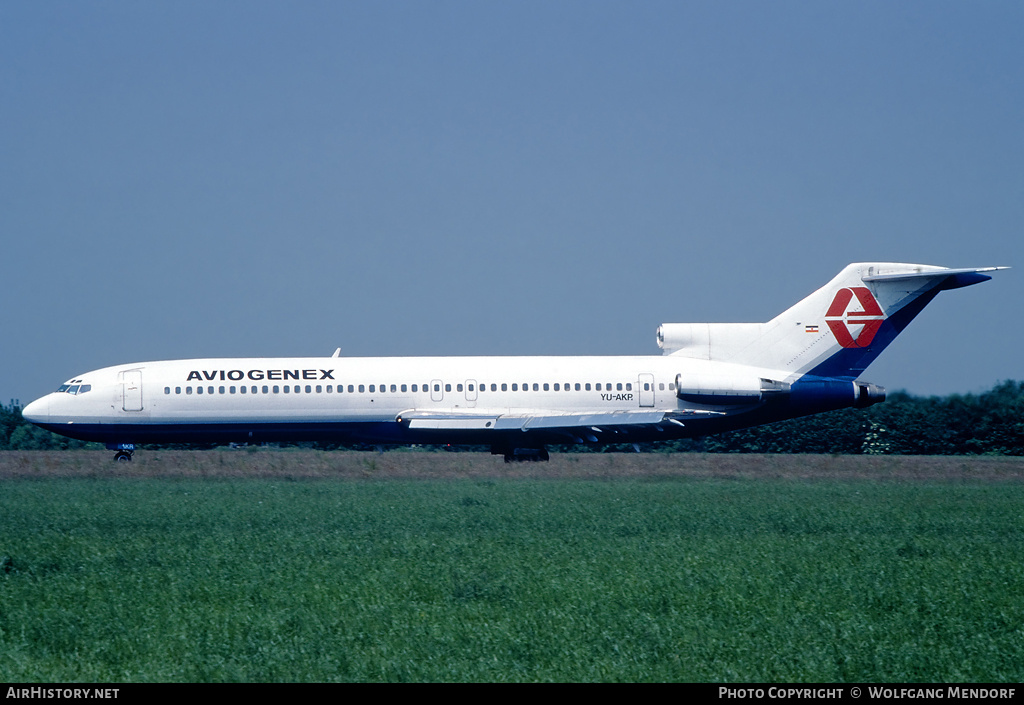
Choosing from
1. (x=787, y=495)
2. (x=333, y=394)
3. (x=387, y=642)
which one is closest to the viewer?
(x=387, y=642)

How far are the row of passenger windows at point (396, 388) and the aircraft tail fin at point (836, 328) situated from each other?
10.0 ft

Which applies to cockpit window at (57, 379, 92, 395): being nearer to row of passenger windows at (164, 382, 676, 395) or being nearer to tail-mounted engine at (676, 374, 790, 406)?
row of passenger windows at (164, 382, 676, 395)

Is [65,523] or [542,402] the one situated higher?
[542,402]

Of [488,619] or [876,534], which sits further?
[876,534]

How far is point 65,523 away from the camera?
2191 centimetres

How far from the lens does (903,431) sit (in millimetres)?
48031

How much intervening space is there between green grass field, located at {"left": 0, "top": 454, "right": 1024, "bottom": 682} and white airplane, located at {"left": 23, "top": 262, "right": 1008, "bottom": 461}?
912 centimetres

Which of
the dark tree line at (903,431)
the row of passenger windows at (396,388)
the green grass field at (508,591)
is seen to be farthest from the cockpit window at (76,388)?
the dark tree line at (903,431)

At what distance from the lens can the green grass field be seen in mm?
11047

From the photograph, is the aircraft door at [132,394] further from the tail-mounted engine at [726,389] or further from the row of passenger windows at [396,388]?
the tail-mounted engine at [726,389]

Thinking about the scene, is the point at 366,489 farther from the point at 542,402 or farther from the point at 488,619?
the point at 488,619

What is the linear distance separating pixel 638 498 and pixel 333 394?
474 inches

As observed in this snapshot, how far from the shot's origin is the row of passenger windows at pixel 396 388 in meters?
35.1
